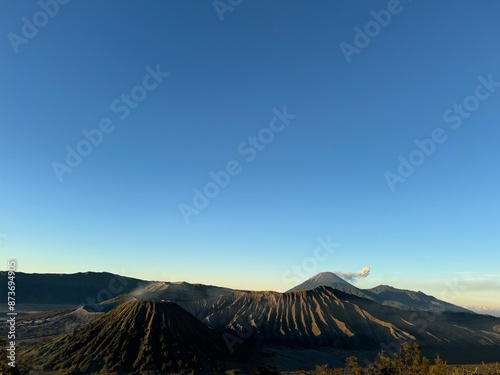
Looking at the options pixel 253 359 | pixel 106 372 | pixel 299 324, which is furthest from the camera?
pixel 299 324

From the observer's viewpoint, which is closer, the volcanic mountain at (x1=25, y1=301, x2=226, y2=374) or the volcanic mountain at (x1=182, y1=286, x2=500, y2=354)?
the volcanic mountain at (x1=25, y1=301, x2=226, y2=374)

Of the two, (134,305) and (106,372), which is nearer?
(106,372)

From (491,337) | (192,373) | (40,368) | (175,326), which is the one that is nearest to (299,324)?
(175,326)

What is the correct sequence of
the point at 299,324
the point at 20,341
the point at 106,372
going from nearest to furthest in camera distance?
the point at 106,372, the point at 20,341, the point at 299,324

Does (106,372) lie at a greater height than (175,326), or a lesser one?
lesser

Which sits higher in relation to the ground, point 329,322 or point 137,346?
point 329,322

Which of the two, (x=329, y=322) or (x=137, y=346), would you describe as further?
(x=329, y=322)

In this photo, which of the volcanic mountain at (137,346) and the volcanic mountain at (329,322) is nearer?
the volcanic mountain at (137,346)

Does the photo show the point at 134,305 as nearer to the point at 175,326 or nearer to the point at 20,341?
the point at 175,326
